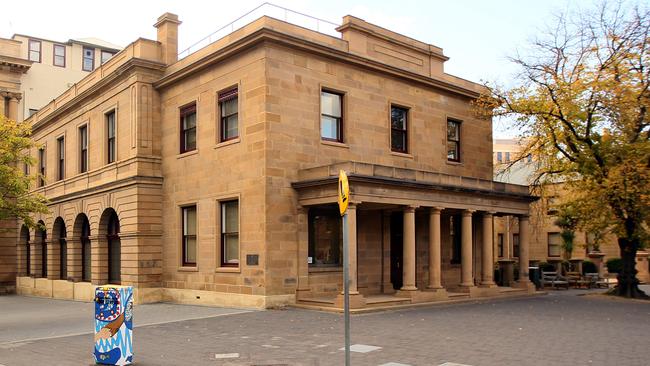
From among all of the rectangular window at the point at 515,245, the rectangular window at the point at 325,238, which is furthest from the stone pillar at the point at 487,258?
the rectangular window at the point at 515,245

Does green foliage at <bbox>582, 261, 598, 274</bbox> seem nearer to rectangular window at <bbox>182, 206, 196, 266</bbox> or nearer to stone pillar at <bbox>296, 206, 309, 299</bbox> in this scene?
stone pillar at <bbox>296, 206, 309, 299</bbox>

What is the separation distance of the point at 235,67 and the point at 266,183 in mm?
4410

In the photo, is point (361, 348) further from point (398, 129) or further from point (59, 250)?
point (59, 250)

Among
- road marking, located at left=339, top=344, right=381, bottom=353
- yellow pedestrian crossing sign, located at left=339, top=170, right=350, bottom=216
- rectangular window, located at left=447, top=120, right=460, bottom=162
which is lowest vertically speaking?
road marking, located at left=339, top=344, right=381, bottom=353

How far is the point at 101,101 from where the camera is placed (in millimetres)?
28016

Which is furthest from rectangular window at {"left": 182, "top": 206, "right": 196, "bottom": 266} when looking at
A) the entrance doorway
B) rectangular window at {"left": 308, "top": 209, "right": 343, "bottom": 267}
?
the entrance doorway

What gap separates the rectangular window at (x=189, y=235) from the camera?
76.0 ft

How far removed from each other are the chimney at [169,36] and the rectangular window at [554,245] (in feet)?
105

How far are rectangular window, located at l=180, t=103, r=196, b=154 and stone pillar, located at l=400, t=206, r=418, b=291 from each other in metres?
8.46

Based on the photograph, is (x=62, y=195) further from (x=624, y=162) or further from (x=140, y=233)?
(x=624, y=162)

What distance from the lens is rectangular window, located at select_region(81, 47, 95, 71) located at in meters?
49.8

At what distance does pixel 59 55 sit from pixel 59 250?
69.2 feet

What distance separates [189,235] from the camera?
2336cm

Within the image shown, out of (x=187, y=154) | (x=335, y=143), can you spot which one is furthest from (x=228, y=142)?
(x=335, y=143)
